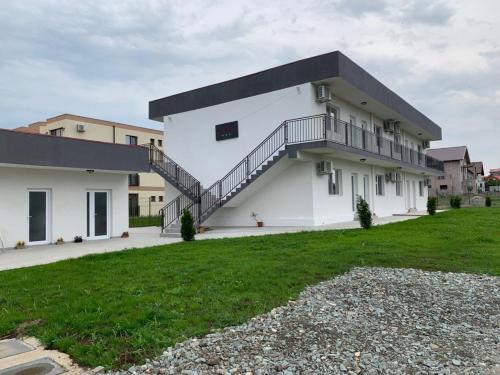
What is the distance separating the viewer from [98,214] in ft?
52.3

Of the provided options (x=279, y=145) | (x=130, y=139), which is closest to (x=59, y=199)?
(x=279, y=145)

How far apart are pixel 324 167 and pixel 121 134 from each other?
104 feet

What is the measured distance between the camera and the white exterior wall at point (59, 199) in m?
13.0

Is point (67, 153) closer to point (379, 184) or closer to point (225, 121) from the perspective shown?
point (225, 121)

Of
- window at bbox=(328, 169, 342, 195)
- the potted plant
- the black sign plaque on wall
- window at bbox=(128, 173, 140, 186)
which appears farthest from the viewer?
window at bbox=(128, 173, 140, 186)

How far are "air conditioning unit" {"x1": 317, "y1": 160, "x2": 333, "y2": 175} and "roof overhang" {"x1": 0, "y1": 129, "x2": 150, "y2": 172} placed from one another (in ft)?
24.0

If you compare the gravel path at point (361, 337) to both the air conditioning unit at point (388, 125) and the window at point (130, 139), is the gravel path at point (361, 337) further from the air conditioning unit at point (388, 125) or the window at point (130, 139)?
the window at point (130, 139)

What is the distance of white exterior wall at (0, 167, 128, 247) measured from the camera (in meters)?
13.0

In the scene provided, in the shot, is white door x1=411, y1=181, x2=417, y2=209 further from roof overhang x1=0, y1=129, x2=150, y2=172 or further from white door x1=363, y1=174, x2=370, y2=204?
roof overhang x1=0, y1=129, x2=150, y2=172

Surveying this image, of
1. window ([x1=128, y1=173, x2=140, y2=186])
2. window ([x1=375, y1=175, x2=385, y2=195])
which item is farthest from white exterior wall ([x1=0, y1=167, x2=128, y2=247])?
window ([x1=128, y1=173, x2=140, y2=186])

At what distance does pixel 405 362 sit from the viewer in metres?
3.79

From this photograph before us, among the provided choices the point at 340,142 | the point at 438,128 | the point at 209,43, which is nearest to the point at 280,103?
the point at 340,142

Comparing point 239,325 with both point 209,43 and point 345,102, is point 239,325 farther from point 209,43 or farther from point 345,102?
Answer: point 345,102

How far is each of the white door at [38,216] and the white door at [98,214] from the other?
5.38 feet
